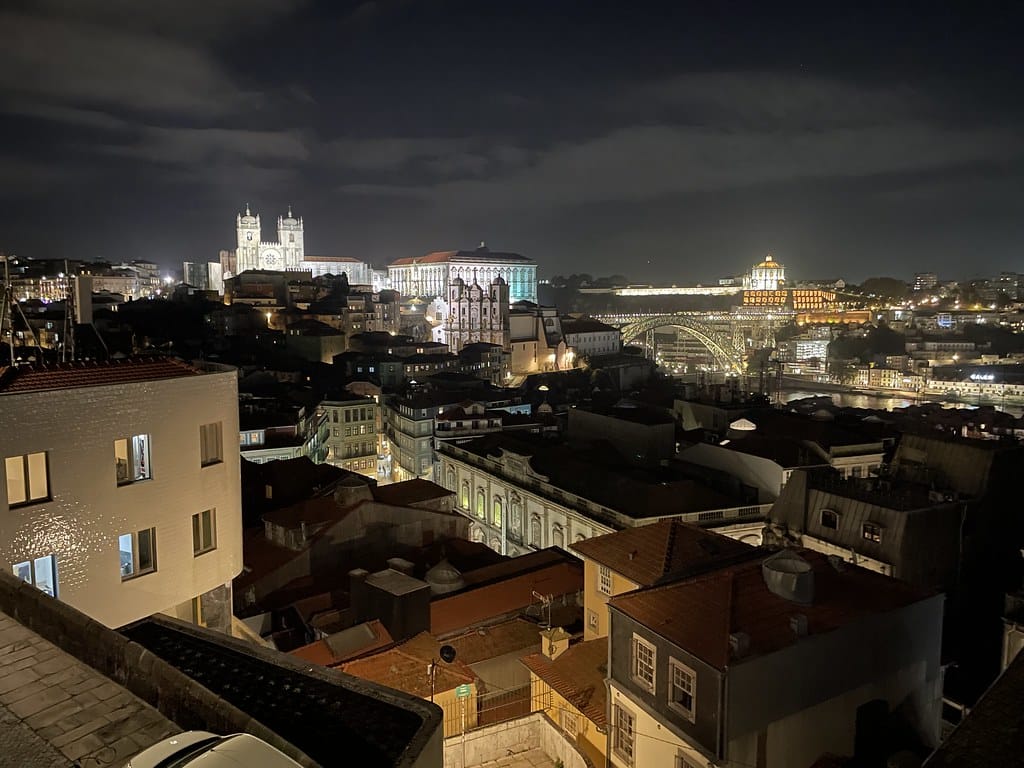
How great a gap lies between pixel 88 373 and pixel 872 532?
1920 cm

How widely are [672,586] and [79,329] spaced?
93.8 ft

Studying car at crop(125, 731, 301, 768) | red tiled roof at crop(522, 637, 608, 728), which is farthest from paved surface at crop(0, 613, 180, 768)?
red tiled roof at crop(522, 637, 608, 728)

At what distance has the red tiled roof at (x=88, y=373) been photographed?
34.9ft

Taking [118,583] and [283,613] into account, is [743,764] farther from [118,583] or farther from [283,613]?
[283,613]

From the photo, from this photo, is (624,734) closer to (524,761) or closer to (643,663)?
(643,663)

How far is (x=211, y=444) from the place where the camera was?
42.2 feet

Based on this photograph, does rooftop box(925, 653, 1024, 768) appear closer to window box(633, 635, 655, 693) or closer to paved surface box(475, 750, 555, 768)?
window box(633, 635, 655, 693)

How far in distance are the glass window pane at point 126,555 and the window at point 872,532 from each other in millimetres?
18114

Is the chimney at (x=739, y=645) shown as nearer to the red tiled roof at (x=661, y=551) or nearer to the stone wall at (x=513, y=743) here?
the stone wall at (x=513, y=743)

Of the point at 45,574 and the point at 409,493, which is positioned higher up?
the point at 45,574

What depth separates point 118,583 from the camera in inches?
453

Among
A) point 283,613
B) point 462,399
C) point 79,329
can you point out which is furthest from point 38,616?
point 462,399

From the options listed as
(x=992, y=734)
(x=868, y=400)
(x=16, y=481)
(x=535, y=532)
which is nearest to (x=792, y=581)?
(x=992, y=734)

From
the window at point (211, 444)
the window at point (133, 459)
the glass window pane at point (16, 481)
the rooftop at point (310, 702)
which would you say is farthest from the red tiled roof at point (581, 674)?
the glass window pane at point (16, 481)
